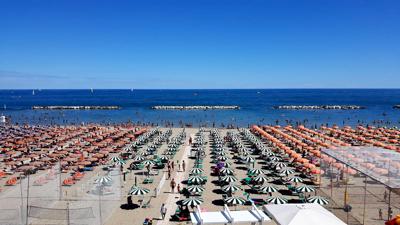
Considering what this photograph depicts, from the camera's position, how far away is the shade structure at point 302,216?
1130cm

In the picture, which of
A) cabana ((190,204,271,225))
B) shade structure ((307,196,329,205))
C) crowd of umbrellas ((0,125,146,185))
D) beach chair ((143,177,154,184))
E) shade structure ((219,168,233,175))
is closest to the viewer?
cabana ((190,204,271,225))

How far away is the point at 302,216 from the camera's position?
11.5 meters

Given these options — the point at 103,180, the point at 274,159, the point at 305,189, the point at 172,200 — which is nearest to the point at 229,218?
the point at 103,180

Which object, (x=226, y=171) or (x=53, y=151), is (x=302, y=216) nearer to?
(x=226, y=171)

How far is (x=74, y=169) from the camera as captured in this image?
91.8 feet

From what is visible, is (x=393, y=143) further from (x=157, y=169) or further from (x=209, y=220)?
(x=209, y=220)

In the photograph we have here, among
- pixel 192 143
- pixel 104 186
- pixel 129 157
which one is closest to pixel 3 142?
pixel 129 157

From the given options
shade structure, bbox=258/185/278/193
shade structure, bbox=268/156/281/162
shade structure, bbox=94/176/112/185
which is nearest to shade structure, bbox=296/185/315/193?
shade structure, bbox=258/185/278/193

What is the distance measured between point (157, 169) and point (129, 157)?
19.0 feet

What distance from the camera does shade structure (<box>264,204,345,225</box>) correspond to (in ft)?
37.1

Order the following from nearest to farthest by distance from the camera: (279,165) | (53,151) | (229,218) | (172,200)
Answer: (229,218), (172,200), (279,165), (53,151)

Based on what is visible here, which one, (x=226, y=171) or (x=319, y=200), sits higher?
(x=319, y=200)

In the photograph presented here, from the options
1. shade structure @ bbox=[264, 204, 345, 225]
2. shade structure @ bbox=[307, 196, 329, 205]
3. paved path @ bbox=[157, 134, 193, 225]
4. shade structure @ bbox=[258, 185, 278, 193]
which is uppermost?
shade structure @ bbox=[264, 204, 345, 225]

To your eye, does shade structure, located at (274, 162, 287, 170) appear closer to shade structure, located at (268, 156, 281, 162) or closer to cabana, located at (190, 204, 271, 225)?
shade structure, located at (268, 156, 281, 162)
